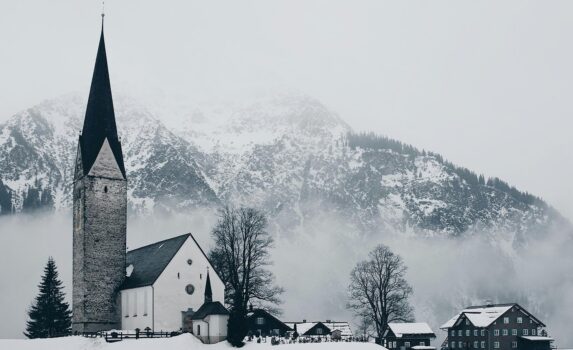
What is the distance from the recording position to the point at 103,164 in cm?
7594

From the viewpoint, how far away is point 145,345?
62.6 metres

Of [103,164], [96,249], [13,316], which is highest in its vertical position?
[103,164]

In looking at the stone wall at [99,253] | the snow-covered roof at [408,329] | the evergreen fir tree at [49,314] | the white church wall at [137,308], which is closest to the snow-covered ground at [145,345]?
the white church wall at [137,308]

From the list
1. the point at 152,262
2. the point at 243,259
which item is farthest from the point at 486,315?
the point at 152,262

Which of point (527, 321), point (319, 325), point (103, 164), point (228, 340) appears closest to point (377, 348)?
point (228, 340)

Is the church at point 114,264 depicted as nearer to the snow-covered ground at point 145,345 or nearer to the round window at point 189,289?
the round window at point 189,289

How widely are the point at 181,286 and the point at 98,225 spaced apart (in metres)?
10.8

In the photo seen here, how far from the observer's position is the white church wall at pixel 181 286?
69938mm

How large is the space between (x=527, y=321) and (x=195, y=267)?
2171 inches

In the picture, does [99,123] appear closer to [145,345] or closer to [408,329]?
[145,345]

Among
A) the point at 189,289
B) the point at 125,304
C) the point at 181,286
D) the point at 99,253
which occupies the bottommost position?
the point at 125,304

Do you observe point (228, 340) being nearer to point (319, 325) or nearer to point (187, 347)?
point (187, 347)

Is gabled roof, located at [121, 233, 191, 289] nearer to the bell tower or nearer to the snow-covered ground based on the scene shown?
the bell tower

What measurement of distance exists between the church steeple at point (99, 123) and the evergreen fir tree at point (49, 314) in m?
14.6
